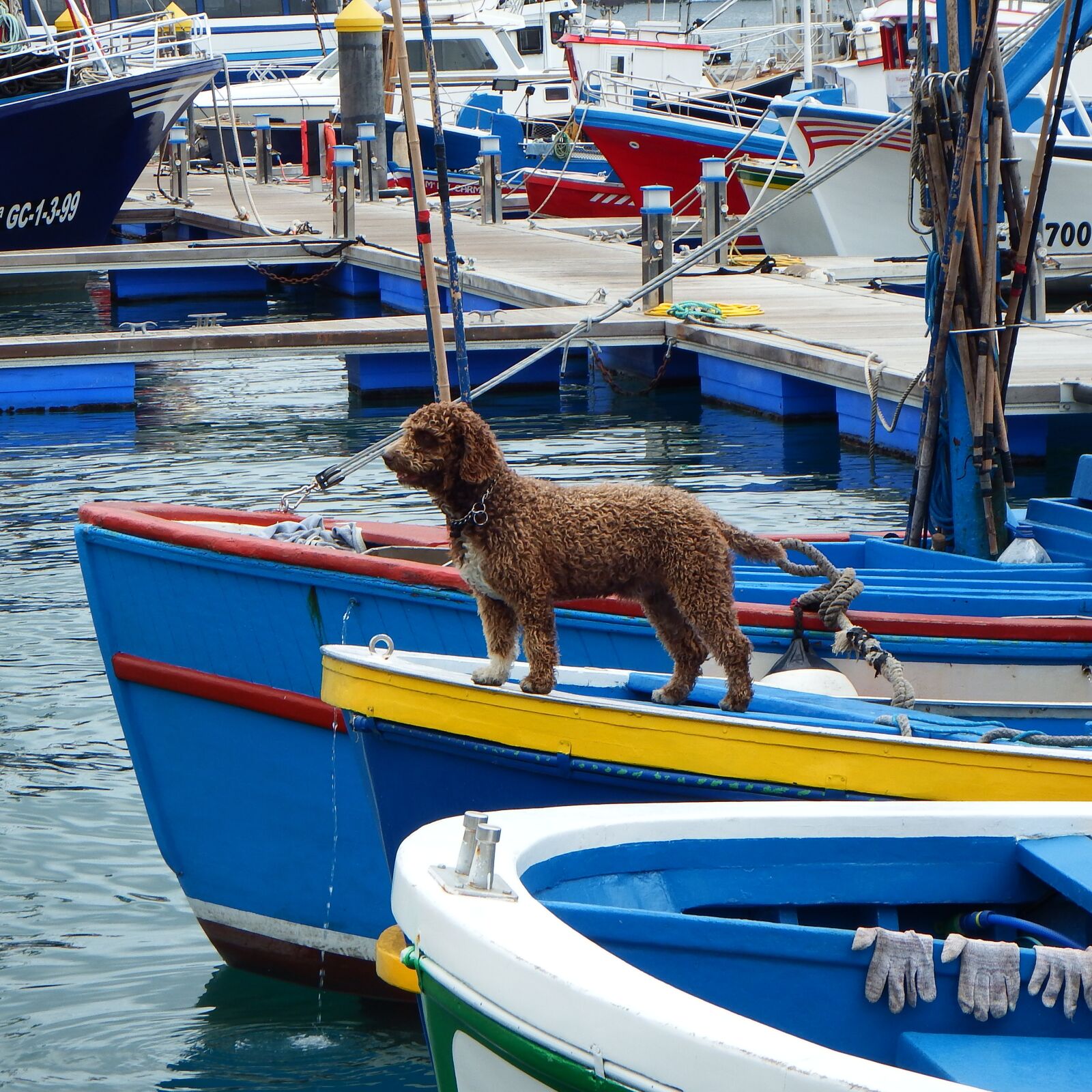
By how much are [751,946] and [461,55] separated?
35406 mm

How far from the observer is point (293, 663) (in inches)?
198

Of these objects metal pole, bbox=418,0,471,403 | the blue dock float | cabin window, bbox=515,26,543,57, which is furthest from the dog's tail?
cabin window, bbox=515,26,543,57

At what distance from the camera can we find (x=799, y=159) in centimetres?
1834

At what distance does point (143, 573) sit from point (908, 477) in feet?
22.7

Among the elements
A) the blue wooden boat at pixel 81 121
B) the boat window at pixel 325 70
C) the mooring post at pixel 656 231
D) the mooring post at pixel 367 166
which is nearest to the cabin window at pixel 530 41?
the boat window at pixel 325 70

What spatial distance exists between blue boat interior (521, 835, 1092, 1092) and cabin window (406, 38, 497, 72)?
3467 centimetres

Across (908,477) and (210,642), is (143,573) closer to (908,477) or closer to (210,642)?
(210,642)

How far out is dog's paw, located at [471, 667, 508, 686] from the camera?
4.02 metres

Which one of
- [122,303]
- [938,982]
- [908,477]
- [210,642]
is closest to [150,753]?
[210,642]

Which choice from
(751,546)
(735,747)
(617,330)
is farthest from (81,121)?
(735,747)

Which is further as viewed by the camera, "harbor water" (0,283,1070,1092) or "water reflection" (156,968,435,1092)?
"harbor water" (0,283,1070,1092)

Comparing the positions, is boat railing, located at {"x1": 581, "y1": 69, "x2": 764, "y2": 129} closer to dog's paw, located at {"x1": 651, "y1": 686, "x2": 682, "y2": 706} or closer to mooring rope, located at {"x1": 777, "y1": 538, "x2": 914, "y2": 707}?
mooring rope, located at {"x1": 777, "y1": 538, "x2": 914, "y2": 707}

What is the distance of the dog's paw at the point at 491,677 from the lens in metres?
4.02

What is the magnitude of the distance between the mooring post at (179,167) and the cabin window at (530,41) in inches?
543
